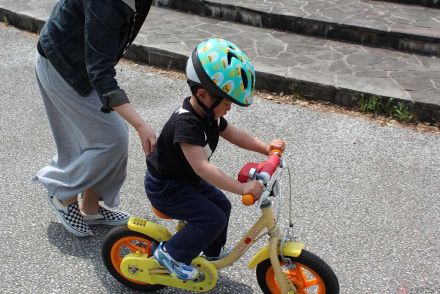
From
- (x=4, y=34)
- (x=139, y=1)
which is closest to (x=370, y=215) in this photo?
(x=139, y=1)

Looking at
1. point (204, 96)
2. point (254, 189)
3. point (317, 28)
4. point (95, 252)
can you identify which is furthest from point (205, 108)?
point (317, 28)

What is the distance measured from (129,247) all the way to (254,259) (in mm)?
710

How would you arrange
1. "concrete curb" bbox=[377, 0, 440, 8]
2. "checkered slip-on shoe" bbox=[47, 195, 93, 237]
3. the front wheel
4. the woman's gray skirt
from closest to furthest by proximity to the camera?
the front wheel < the woman's gray skirt < "checkered slip-on shoe" bbox=[47, 195, 93, 237] < "concrete curb" bbox=[377, 0, 440, 8]

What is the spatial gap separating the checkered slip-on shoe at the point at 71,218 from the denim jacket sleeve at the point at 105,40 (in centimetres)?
104

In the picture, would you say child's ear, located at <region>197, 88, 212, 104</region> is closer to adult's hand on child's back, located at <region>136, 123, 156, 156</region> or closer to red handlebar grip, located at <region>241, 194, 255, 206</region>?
adult's hand on child's back, located at <region>136, 123, 156, 156</region>

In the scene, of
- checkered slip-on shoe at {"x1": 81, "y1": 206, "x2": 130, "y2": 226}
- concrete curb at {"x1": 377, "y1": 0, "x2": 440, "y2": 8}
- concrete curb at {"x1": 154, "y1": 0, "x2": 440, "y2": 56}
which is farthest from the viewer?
concrete curb at {"x1": 377, "y1": 0, "x2": 440, "y2": 8}

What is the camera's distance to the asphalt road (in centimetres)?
306

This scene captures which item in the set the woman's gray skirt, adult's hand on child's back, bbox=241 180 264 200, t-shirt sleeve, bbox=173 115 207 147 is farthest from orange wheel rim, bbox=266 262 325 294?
the woman's gray skirt

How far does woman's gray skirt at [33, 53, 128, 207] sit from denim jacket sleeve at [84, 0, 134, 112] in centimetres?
48

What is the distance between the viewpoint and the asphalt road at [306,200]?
10.0 feet

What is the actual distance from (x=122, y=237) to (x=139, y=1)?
1203 mm

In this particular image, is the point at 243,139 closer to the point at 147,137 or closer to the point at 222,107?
the point at 222,107

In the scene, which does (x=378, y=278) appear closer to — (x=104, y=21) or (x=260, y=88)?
(x=104, y=21)

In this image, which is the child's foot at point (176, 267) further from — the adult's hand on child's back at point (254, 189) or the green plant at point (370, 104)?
the green plant at point (370, 104)
